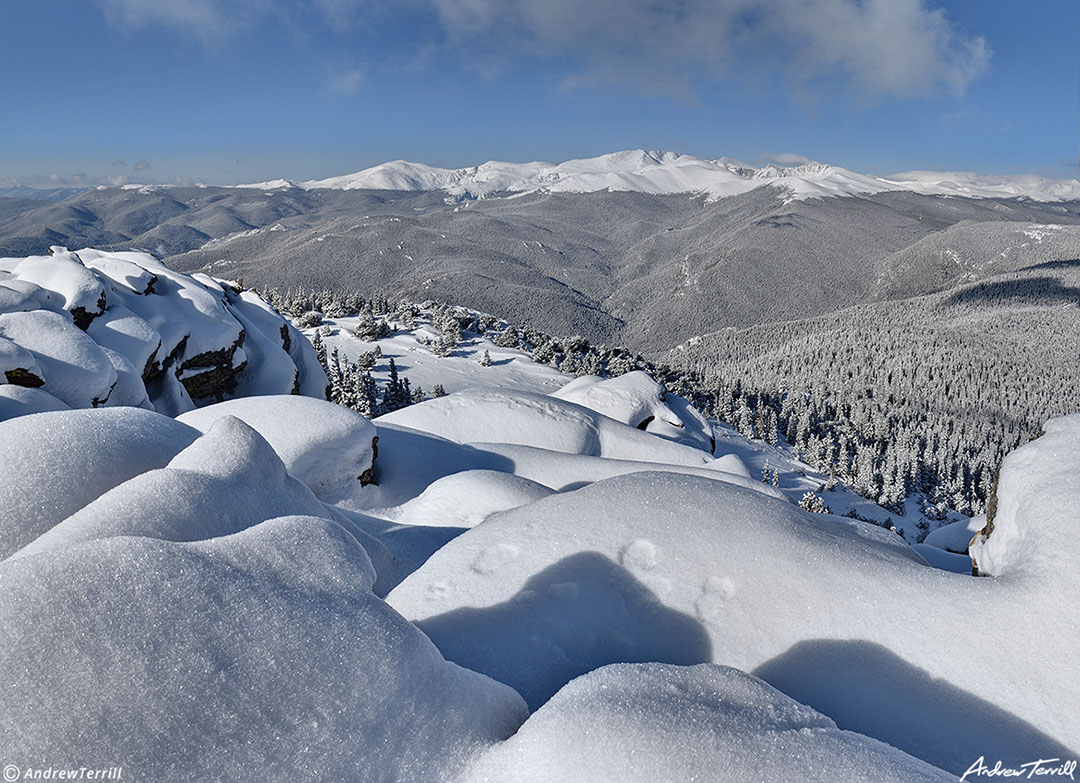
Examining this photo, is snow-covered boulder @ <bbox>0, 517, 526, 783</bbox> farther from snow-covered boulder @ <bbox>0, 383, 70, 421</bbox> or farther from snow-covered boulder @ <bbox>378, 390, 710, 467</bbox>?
snow-covered boulder @ <bbox>378, 390, 710, 467</bbox>

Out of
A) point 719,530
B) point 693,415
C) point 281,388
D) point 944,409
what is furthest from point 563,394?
point 944,409

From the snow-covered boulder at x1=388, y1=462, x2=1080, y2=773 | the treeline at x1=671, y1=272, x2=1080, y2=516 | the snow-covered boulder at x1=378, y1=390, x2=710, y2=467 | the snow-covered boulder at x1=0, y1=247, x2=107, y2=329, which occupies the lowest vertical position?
the treeline at x1=671, y1=272, x2=1080, y2=516

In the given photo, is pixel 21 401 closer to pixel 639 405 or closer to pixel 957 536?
pixel 639 405

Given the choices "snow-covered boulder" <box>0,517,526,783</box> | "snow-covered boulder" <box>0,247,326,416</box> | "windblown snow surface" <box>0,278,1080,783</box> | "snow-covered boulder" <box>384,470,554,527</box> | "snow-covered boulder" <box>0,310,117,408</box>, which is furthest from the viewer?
"snow-covered boulder" <box>0,247,326,416</box>

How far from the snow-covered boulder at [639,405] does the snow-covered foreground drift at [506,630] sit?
44.2 feet

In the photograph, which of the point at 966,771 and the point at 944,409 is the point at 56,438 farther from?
the point at 944,409

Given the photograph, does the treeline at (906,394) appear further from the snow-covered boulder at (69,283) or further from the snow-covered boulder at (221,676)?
the snow-covered boulder at (69,283)

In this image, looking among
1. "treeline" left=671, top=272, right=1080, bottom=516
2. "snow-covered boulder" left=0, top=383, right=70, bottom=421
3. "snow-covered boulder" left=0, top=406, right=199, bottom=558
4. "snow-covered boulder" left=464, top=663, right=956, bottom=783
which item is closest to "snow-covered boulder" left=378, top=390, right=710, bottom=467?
"snow-covered boulder" left=0, top=383, right=70, bottom=421

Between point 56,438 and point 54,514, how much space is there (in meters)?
1.23

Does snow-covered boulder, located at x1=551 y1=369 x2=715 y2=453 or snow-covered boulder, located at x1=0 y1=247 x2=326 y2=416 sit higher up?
snow-covered boulder, located at x1=0 y1=247 x2=326 y2=416

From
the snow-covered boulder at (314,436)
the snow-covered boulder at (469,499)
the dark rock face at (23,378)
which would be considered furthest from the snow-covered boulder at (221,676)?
the dark rock face at (23,378)

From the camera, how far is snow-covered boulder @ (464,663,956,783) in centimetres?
311

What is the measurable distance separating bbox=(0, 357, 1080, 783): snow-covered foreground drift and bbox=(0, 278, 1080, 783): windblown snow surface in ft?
0.06

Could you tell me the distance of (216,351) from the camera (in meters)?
20.7
